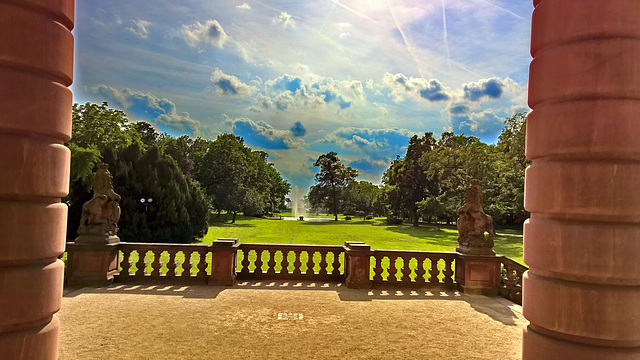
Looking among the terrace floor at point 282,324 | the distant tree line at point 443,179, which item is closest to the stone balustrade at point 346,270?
the terrace floor at point 282,324

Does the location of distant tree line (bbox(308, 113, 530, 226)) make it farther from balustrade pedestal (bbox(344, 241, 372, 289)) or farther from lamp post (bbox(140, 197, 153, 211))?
lamp post (bbox(140, 197, 153, 211))

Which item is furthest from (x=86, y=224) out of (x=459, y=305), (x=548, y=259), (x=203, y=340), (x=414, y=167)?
(x=414, y=167)

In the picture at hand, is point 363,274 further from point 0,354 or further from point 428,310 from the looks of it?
point 0,354

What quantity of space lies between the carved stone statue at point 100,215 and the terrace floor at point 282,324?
1.55 meters

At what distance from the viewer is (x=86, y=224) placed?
12.4 m

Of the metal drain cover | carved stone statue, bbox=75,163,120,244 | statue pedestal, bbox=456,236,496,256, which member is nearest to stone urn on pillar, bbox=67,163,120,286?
carved stone statue, bbox=75,163,120,244

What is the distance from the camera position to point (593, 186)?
2.84 m

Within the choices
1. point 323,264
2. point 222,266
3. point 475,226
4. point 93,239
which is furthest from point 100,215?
point 475,226

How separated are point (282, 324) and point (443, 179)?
1730 inches

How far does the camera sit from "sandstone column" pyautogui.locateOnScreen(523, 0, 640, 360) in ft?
9.21

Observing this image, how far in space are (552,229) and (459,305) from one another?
757 cm

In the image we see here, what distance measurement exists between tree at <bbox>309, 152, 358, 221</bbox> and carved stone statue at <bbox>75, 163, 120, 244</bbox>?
67092mm

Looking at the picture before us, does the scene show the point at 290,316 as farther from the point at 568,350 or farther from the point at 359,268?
the point at 568,350

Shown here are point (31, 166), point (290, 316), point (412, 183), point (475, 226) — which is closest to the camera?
point (31, 166)
